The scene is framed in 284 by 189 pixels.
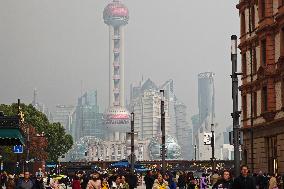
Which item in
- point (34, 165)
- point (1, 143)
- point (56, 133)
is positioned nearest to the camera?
point (1, 143)

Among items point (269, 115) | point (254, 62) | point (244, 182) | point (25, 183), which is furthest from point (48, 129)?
point (244, 182)

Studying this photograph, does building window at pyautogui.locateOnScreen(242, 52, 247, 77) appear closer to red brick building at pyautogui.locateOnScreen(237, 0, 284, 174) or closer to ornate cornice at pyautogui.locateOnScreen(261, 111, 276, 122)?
red brick building at pyautogui.locateOnScreen(237, 0, 284, 174)

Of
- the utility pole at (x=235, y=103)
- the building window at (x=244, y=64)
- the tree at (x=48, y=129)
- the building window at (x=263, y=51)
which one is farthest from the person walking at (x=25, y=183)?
the tree at (x=48, y=129)

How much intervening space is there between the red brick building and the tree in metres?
81.0

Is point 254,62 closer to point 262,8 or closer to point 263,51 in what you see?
point 263,51

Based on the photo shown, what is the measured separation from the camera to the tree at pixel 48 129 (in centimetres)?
14882

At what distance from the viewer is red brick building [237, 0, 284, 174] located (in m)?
57.1

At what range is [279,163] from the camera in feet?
185

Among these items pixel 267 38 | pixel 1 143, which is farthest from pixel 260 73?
pixel 1 143

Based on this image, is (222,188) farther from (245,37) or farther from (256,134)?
(245,37)

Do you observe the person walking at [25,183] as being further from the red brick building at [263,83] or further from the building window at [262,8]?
the building window at [262,8]

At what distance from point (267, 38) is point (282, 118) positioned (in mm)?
8078

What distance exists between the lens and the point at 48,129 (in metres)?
158

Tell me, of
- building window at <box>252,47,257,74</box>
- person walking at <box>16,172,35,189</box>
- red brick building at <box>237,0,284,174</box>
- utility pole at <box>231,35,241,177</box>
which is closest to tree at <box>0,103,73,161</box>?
red brick building at <box>237,0,284,174</box>
